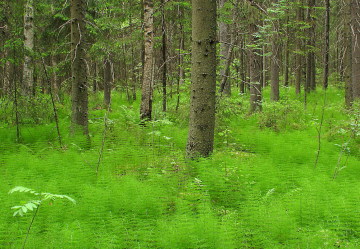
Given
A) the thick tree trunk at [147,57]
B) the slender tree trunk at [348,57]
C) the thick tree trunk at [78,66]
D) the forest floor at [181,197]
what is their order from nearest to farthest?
the forest floor at [181,197]
the thick tree trunk at [78,66]
the thick tree trunk at [147,57]
the slender tree trunk at [348,57]

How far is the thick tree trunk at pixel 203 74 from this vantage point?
4.06 m

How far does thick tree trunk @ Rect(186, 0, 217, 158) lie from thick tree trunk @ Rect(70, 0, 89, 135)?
3008 millimetres

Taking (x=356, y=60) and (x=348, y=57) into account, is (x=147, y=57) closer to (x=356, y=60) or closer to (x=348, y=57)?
(x=348, y=57)

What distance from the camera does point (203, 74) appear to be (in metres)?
4.09

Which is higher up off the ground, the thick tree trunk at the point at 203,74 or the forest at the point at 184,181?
the thick tree trunk at the point at 203,74

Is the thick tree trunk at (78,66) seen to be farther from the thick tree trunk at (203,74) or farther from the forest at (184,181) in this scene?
the thick tree trunk at (203,74)

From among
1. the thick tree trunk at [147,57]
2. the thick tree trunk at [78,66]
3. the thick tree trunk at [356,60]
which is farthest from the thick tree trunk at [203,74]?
the thick tree trunk at [356,60]

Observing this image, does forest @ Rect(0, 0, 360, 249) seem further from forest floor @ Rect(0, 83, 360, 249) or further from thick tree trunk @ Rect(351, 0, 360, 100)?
thick tree trunk @ Rect(351, 0, 360, 100)

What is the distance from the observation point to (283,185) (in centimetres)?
367

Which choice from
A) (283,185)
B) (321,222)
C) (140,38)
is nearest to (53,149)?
(283,185)

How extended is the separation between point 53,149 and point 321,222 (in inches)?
183

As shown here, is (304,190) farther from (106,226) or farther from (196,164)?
(106,226)

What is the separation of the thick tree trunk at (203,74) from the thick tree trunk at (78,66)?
301 cm

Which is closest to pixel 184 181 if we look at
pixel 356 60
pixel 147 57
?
pixel 147 57
